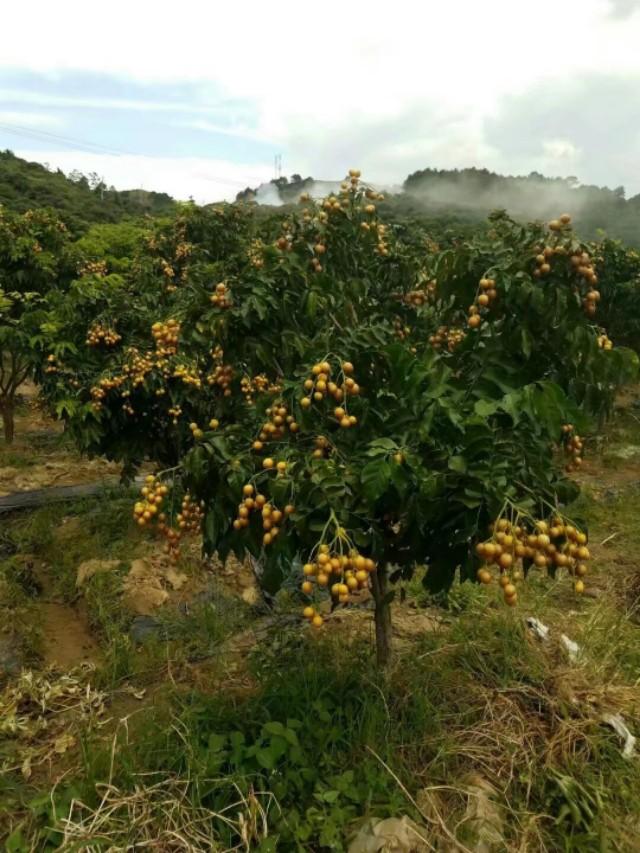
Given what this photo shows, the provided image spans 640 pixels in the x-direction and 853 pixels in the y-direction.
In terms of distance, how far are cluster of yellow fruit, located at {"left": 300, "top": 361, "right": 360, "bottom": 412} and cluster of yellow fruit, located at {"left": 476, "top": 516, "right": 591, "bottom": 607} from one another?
737 mm

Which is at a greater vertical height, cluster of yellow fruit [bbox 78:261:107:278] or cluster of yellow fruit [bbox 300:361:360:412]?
cluster of yellow fruit [bbox 78:261:107:278]

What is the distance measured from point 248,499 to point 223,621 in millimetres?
2987

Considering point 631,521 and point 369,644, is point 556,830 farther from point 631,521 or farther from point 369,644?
point 631,521

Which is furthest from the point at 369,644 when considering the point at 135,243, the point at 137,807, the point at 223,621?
the point at 135,243

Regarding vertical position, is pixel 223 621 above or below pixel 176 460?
below

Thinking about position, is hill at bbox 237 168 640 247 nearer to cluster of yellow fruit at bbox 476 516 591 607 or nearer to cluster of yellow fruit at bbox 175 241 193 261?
cluster of yellow fruit at bbox 175 241 193 261

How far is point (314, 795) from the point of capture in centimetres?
272

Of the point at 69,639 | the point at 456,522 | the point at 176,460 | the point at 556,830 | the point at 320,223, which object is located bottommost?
the point at 69,639

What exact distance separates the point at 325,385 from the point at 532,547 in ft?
3.01

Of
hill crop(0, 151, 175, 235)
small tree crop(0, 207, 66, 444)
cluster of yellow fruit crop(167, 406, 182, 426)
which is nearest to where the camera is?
cluster of yellow fruit crop(167, 406, 182, 426)

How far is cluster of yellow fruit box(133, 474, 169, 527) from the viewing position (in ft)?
8.48

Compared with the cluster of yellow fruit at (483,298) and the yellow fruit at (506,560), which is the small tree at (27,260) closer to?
the cluster of yellow fruit at (483,298)

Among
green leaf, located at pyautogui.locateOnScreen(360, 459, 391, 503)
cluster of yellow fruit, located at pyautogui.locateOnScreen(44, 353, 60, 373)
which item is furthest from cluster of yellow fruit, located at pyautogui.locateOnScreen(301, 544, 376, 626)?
cluster of yellow fruit, located at pyautogui.locateOnScreen(44, 353, 60, 373)

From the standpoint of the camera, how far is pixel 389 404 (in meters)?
2.65
